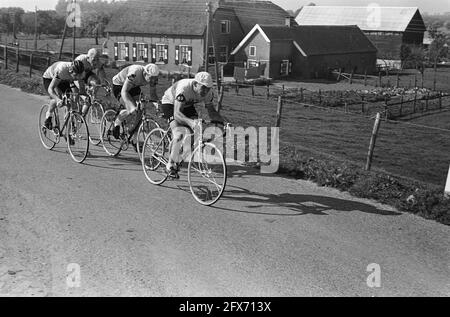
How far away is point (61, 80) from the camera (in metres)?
11.0

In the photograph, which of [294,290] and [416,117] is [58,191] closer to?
[294,290]

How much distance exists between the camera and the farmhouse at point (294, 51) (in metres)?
55.5

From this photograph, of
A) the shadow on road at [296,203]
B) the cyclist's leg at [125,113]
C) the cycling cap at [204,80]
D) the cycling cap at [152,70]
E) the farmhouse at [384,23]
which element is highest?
the farmhouse at [384,23]

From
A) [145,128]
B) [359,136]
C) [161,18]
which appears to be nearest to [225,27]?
[161,18]

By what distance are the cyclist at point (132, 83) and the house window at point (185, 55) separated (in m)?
45.2

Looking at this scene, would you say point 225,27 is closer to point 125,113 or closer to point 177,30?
point 177,30

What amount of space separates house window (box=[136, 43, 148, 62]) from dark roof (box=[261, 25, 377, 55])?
42.7ft

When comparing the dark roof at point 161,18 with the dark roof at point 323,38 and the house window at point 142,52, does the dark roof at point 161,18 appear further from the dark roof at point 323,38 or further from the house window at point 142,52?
the dark roof at point 323,38

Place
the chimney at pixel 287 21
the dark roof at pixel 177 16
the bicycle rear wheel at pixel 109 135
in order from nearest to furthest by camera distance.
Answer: the bicycle rear wheel at pixel 109 135 → the dark roof at pixel 177 16 → the chimney at pixel 287 21

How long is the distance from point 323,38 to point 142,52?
21.3 meters

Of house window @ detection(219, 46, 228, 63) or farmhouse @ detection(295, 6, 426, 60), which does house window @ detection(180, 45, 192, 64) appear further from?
farmhouse @ detection(295, 6, 426, 60)

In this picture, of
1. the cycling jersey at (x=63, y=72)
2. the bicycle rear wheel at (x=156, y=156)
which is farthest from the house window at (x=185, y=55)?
the bicycle rear wheel at (x=156, y=156)

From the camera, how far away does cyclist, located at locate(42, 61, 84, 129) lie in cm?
1086

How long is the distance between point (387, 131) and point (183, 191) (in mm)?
20961
